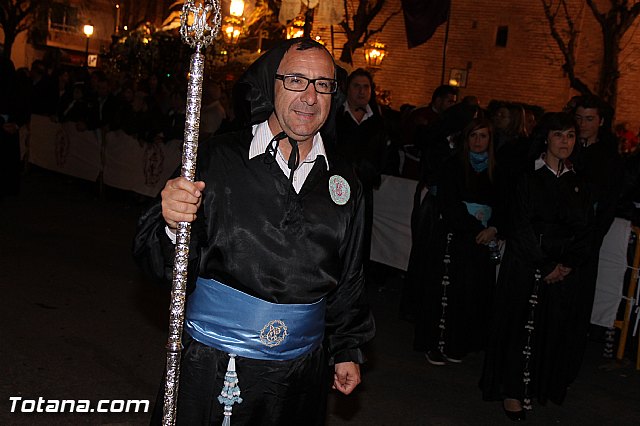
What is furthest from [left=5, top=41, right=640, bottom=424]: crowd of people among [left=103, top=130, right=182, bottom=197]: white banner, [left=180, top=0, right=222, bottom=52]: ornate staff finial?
[left=180, top=0, right=222, bottom=52]: ornate staff finial

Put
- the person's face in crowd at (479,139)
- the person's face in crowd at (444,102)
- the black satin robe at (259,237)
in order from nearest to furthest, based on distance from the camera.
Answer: the black satin robe at (259,237) < the person's face in crowd at (479,139) < the person's face in crowd at (444,102)

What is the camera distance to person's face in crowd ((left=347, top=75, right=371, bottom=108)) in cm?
782

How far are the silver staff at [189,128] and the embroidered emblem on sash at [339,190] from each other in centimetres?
88

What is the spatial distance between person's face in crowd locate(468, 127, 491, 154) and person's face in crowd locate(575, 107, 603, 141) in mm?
715

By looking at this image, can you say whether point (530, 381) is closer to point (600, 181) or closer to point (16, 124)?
point (600, 181)

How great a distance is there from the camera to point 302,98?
3.22 metres

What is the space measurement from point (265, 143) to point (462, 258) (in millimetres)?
3924

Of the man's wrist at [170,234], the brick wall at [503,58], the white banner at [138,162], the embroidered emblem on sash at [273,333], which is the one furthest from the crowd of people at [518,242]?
the brick wall at [503,58]

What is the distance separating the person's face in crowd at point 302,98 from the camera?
10.6ft

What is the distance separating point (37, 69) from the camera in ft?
56.0

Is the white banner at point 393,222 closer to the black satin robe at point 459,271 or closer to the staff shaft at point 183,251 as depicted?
the black satin robe at point 459,271

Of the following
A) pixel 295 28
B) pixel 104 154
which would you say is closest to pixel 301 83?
pixel 104 154

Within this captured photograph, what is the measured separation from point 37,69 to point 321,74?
15140 millimetres

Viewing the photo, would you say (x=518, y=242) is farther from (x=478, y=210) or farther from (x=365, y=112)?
(x=365, y=112)
